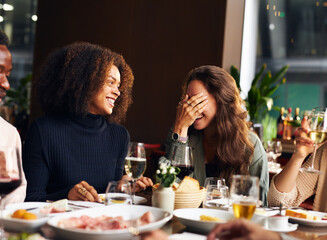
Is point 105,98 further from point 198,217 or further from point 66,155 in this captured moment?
point 198,217

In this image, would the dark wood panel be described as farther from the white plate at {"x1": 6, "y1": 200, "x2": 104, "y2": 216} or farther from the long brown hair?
the white plate at {"x1": 6, "y1": 200, "x2": 104, "y2": 216}

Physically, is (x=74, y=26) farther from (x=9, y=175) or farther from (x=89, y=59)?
(x=9, y=175)

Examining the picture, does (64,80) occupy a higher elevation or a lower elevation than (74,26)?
lower

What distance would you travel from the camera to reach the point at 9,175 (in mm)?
1102

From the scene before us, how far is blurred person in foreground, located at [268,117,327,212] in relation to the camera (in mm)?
1881

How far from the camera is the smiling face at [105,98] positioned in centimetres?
221

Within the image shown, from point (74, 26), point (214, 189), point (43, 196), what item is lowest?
point (43, 196)

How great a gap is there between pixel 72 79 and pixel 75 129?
0.26 metres

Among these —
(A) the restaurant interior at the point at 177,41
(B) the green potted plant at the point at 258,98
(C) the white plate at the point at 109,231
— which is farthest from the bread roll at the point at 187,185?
(B) the green potted plant at the point at 258,98

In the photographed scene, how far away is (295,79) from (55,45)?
3.87 m

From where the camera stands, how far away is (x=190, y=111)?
241cm

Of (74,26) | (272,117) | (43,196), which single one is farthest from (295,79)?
(43,196)

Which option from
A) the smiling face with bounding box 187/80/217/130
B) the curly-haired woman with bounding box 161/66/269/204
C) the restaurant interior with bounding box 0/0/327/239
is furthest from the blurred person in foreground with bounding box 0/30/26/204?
the restaurant interior with bounding box 0/0/327/239

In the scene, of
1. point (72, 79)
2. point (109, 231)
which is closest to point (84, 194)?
point (109, 231)
